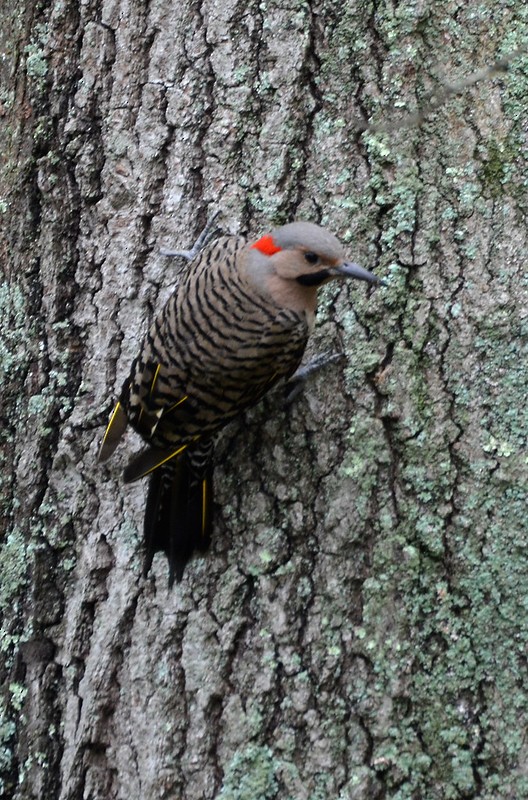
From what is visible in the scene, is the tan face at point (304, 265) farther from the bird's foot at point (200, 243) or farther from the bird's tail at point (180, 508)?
the bird's tail at point (180, 508)

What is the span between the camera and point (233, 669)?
223 centimetres

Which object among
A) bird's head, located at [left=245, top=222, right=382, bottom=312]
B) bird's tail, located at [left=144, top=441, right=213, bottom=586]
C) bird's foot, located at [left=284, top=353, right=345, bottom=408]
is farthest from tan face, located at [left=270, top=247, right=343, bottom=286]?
bird's tail, located at [left=144, top=441, right=213, bottom=586]

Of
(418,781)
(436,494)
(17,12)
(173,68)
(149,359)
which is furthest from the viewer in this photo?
(17,12)

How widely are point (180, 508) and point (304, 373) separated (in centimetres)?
50

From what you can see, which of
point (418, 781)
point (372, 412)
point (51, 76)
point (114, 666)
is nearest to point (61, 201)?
point (51, 76)

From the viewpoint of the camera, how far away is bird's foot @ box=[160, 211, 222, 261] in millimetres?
2564

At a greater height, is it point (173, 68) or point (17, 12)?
point (17, 12)

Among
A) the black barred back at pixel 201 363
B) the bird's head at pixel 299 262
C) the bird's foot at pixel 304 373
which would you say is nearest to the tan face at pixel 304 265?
the bird's head at pixel 299 262

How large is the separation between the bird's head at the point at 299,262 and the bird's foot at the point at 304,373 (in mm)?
182

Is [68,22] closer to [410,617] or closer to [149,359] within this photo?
[149,359]

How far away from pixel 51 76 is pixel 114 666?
1790 mm

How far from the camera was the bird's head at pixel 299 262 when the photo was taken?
2350 millimetres

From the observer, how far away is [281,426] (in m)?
2.42

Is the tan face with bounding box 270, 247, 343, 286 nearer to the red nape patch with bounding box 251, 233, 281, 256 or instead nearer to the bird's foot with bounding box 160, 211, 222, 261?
the red nape patch with bounding box 251, 233, 281, 256
